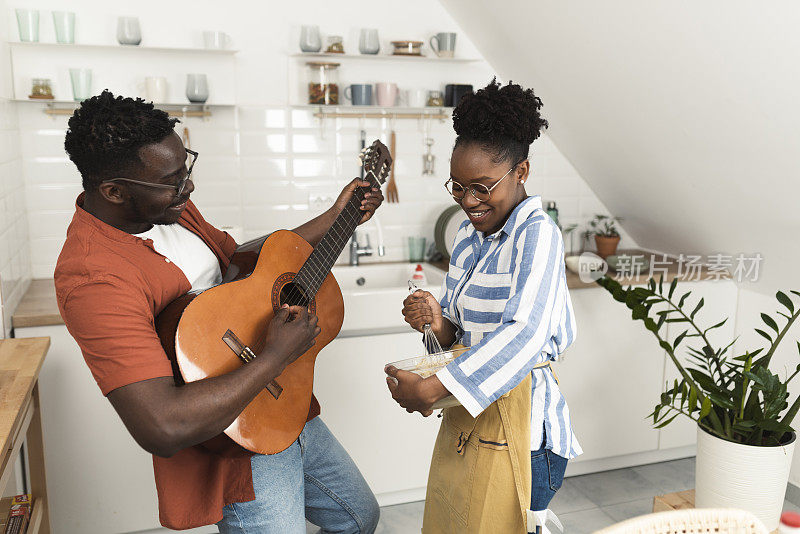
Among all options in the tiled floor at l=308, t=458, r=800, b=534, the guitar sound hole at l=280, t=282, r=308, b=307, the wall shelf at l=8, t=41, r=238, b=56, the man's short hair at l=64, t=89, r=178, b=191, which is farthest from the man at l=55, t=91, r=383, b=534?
the wall shelf at l=8, t=41, r=238, b=56

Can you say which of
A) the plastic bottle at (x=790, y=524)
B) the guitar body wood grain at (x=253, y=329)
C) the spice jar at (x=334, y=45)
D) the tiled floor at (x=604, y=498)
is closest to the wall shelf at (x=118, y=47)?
the spice jar at (x=334, y=45)

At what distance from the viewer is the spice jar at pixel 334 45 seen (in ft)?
9.79

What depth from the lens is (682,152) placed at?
2660mm

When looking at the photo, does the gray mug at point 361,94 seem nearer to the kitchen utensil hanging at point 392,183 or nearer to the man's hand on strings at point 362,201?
the kitchen utensil hanging at point 392,183

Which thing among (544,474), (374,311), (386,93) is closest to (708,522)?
(544,474)

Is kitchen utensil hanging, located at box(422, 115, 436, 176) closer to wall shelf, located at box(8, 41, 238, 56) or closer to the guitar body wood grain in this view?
wall shelf, located at box(8, 41, 238, 56)

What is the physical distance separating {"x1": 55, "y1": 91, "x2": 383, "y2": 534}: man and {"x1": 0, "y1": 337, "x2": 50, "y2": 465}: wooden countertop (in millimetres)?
393

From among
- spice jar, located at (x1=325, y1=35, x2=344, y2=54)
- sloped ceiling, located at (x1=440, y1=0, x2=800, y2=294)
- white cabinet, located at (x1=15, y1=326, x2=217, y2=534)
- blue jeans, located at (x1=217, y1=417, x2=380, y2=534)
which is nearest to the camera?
blue jeans, located at (x1=217, y1=417, x2=380, y2=534)

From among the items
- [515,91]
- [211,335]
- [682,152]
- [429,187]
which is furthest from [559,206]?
[211,335]

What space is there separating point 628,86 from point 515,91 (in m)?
1.35

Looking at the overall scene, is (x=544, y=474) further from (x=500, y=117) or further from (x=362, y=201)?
(x=362, y=201)

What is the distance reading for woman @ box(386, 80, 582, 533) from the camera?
53.3 inches

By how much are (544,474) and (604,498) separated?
5.35ft

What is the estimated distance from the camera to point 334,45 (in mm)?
2988
